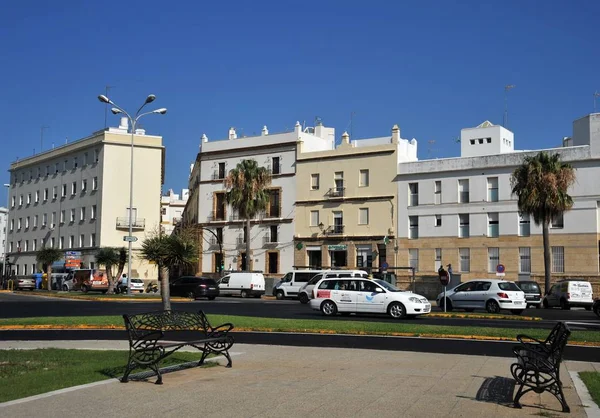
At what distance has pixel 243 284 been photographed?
52812mm

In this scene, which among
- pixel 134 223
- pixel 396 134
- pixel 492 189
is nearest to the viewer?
pixel 492 189

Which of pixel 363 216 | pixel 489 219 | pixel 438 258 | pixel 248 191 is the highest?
pixel 248 191

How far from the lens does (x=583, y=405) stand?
28.8ft

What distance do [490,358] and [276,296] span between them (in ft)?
124

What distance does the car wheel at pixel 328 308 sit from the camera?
90.6 ft

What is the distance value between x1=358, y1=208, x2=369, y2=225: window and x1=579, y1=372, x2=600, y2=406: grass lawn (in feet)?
164

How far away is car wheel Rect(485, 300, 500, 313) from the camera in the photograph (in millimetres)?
31669

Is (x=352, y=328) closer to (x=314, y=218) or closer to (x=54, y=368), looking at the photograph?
(x=54, y=368)

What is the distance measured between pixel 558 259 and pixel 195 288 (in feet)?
84.7

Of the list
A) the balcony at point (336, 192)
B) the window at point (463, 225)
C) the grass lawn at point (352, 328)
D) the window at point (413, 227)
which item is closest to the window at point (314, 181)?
the balcony at point (336, 192)

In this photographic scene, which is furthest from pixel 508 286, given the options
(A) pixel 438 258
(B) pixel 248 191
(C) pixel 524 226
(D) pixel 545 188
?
(B) pixel 248 191

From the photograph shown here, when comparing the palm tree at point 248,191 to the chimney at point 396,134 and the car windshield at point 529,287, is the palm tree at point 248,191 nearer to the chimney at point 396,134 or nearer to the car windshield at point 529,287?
the chimney at point 396,134

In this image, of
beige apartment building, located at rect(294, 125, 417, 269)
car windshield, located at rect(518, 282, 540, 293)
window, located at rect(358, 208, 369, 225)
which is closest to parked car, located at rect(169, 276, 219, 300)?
beige apartment building, located at rect(294, 125, 417, 269)

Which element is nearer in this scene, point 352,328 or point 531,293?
point 352,328
